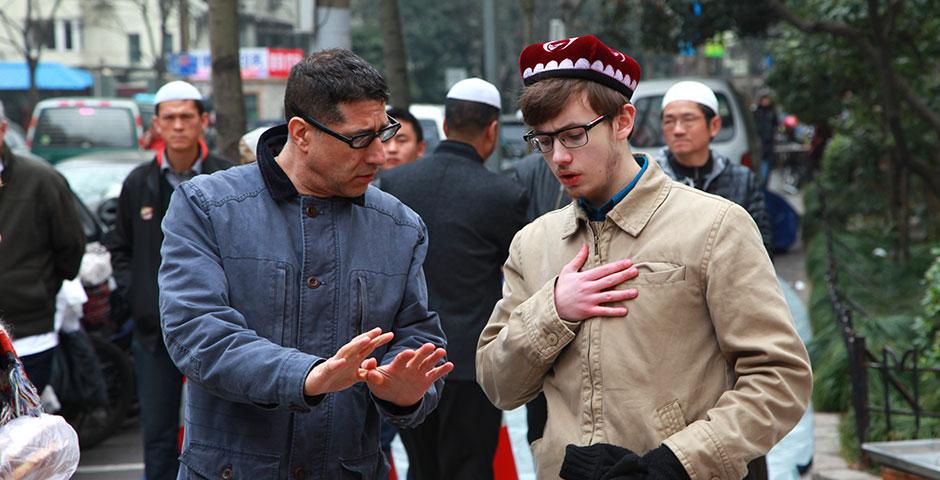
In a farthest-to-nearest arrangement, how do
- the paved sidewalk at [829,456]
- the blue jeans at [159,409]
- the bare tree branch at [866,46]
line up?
the bare tree branch at [866,46], the paved sidewalk at [829,456], the blue jeans at [159,409]

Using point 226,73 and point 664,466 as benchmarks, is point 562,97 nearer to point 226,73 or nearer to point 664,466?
point 664,466

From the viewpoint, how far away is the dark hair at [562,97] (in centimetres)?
308

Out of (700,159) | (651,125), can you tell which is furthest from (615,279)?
(651,125)

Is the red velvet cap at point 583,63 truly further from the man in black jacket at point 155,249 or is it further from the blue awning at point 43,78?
the blue awning at point 43,78

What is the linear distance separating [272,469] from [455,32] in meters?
44.6

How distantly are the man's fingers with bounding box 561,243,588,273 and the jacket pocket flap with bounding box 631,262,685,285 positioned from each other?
155 millimetres

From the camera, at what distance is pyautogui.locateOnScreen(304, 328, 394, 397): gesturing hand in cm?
279

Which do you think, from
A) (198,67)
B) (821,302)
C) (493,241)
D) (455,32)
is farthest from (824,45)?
(455,32)

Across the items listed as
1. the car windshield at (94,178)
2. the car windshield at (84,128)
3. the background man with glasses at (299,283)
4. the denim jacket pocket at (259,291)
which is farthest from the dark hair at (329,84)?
the car windshield at (84,128)

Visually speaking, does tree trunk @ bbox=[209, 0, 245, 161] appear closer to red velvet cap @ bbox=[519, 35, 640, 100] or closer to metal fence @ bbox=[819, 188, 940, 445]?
metal fence @ bbox=[819, 188, 940, 445]

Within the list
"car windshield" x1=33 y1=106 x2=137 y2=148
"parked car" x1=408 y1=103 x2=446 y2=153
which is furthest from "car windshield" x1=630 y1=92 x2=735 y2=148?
"car windshield" x1=33 y1=106 x2=137 y2=148

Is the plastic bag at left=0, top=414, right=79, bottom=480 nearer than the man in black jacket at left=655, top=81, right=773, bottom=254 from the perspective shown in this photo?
Yes

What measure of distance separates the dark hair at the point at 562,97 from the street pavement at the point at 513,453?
13.7 feet

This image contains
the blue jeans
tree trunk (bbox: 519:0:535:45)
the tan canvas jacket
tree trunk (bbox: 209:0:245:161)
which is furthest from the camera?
tree trunk (bbox: 519:0:535:45)
